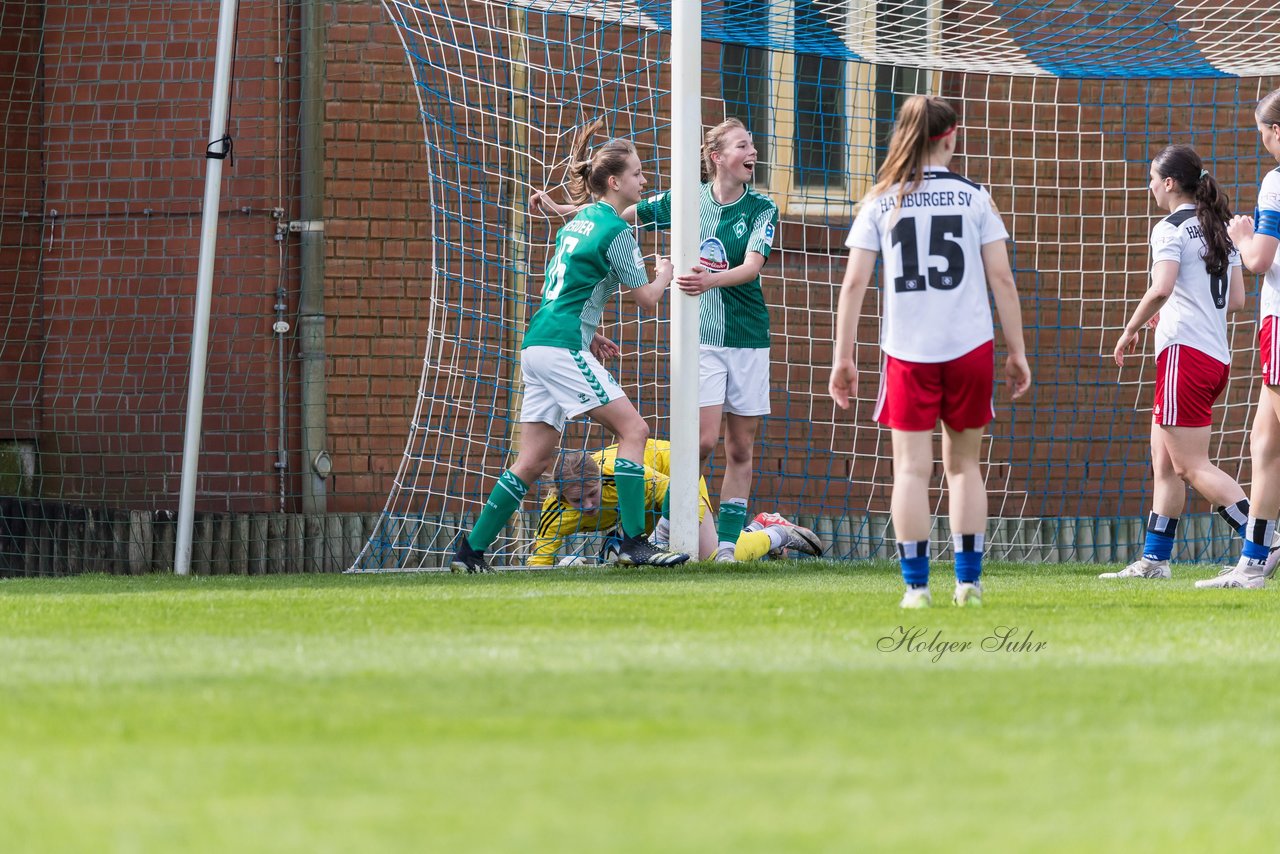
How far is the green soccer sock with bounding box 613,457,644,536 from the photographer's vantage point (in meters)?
7.48

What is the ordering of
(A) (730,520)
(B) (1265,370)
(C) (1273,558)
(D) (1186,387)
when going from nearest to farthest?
(B) (1265,370) → (C) (1273,558) → (D) (1186,387) → (A) (730,520)

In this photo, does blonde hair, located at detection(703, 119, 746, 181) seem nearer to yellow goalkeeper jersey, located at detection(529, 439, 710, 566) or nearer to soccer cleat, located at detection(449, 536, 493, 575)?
yellow goalkeeper jersey, located at detection(529, 439, 710, 566)

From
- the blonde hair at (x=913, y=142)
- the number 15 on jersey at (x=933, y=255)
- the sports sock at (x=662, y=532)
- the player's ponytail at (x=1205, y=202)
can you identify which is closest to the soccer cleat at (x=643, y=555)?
the sports sock at (x=662, y=532)

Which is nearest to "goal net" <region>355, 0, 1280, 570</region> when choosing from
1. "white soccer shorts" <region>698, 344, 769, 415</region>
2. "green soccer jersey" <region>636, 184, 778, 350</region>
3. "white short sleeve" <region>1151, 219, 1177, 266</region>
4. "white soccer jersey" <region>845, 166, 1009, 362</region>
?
"green soccer jersey" <region>636, 184, 778, 350</region>

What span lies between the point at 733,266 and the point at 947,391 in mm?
2662

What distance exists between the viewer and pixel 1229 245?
736 centimetres

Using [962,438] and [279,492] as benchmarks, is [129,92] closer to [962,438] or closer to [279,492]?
[279,492]

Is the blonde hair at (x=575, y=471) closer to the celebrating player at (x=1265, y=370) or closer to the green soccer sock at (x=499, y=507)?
the green soccer sock at (x=499, y=507)

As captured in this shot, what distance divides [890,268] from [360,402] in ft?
18.3

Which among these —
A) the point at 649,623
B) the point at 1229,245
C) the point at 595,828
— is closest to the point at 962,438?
the point at 649,623

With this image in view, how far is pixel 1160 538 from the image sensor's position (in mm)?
7562

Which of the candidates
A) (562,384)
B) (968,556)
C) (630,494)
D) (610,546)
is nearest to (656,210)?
(562,384)

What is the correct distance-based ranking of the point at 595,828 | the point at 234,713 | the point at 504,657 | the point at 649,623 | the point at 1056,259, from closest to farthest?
the point at 595,828 → the point at 234,713 → the point at 504,657 → the point at 649,623 → the point at 1056,259

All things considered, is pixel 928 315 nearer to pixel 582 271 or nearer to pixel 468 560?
pixel 582 271
